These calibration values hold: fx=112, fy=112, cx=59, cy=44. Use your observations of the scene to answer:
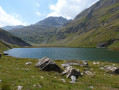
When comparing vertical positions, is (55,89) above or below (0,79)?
below

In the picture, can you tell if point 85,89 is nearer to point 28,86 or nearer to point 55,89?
point 55,89

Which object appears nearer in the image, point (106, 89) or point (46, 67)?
point (106, 89)

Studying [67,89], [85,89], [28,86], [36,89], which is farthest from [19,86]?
[85,89]

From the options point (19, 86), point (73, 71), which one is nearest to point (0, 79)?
point (19, 86)

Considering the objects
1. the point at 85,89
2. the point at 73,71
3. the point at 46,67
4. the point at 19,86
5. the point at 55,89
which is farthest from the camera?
the point at 46,67

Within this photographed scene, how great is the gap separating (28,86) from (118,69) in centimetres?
2779

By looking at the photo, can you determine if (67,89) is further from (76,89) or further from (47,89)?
(47,89)

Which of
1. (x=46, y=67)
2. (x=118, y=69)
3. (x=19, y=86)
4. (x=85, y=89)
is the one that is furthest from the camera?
(x=118, y=69)

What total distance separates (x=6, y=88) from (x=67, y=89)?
8.04 metres

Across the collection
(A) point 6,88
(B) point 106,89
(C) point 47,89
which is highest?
(A) point 6,88

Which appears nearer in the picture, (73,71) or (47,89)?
(47,89)

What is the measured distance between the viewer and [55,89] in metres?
15.6

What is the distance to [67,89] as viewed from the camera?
16062mm

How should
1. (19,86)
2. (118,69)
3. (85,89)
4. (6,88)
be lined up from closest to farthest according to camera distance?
(6,88) → (19,86) → (85,89) → (118,69)
